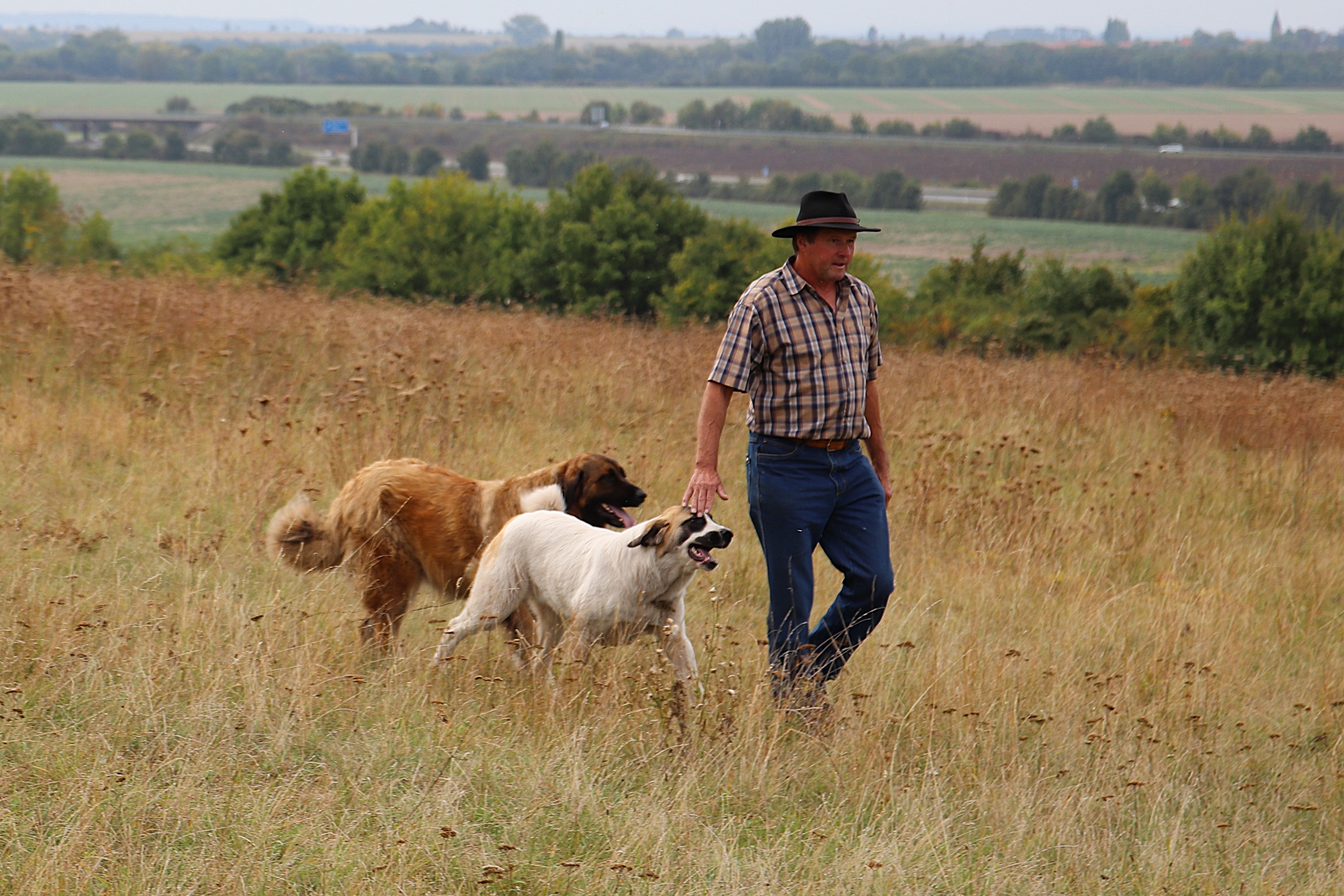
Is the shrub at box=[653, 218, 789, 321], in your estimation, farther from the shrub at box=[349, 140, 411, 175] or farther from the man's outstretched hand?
the shrub at box=[349, 140, 411, 175]

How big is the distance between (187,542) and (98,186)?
10670 cm

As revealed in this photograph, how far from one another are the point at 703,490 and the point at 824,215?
117cm

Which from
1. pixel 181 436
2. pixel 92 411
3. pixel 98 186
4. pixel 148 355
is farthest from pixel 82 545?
pixel 98 186

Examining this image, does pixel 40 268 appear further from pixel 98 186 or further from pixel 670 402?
pixel 98 186

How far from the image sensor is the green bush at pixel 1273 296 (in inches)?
1002

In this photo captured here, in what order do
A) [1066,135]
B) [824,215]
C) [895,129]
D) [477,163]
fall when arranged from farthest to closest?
[895,129] → [1066,135] → [477,163] → [824,215]

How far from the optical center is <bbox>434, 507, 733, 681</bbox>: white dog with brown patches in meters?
4.40

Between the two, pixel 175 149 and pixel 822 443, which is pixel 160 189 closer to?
pixel 175 149

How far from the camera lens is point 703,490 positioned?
4258 mm

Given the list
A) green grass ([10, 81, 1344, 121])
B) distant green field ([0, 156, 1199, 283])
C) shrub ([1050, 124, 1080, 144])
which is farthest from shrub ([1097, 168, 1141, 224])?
green grass ([10, 81, 1344, 121])

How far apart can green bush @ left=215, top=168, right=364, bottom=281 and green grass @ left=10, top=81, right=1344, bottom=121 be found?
116 meters

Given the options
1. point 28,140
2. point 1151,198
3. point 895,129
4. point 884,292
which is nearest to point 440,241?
point 884,292

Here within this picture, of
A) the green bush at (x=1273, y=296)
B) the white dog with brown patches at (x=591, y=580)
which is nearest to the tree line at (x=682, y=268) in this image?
the green bush at (x=1273, y=296)

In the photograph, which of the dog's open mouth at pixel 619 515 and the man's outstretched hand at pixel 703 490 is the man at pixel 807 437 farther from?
the dog's open mouth at pixel 619 515
